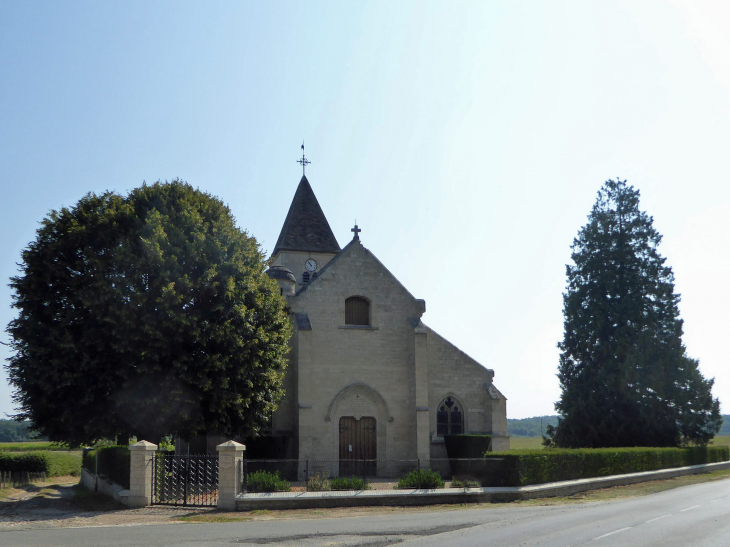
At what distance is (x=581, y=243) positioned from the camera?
1462 inches

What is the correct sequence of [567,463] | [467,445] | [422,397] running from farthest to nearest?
1. [422,397]
2. [467,445]
3. [567,463]

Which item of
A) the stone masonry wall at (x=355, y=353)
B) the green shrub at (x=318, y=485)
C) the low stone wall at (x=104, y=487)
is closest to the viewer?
the low stone wall at (x=104, y=487)

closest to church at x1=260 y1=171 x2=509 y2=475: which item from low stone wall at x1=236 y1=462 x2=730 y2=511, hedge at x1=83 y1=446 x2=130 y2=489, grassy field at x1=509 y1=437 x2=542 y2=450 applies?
hedge at x1=83 y1=446 x2=130 y2=489

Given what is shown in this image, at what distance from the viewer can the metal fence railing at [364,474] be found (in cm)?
1797

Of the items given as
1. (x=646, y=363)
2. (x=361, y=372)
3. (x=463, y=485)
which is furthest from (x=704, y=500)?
(x=646, y=363)

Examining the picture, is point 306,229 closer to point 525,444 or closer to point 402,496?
point 402,496

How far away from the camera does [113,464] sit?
67.7 feet

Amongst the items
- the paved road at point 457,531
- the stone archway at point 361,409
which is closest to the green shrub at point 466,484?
the paved road at point 457,531

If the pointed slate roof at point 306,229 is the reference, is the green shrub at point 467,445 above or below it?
below

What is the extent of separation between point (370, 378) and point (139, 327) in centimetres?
1038

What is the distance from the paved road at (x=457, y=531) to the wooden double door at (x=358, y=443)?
9657mm

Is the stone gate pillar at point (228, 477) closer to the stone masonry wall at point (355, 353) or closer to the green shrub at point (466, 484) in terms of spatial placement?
the green shrub at point (466, 484)

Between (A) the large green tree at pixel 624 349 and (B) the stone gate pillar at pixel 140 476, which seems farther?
(A) the large green tree at pixel 624 349

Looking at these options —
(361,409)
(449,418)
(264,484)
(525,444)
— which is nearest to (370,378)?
(361,409)
